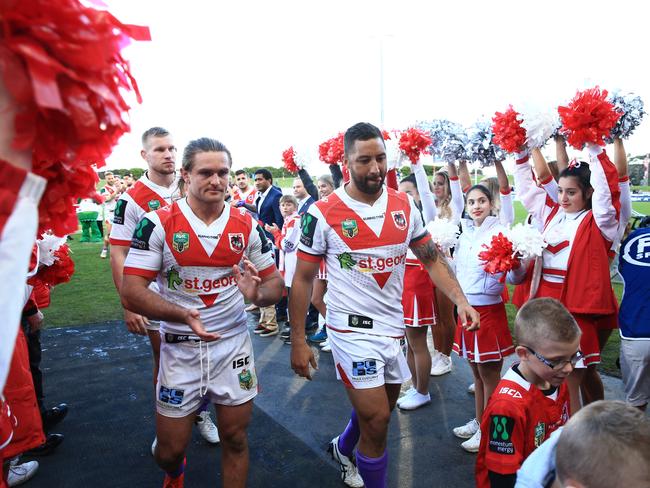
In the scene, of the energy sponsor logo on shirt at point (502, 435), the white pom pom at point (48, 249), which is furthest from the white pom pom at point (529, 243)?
the white pom pom at point (48, 249)

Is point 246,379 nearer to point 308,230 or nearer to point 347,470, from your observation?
point 308,230

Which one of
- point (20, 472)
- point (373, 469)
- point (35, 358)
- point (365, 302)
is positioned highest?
point (365, 302)

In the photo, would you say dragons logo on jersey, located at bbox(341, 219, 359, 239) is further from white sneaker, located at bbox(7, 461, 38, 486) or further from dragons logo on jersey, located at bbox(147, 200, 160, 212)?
white sneaker, located at bbox(7, 461, 38, 486)

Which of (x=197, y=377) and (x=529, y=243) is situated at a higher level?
(x=529, y=243)

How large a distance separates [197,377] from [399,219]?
5.44ft

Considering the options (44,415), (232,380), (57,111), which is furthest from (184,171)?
(44,415)

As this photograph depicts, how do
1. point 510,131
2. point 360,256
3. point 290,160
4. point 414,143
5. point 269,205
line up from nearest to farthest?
point 360,256
point 510,131
point 414,143
point 290,160
point 269,205

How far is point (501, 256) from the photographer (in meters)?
3.65

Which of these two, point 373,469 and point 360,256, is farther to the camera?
point 360,256

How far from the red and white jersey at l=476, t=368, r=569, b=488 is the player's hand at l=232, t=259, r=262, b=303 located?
1443 millimetres

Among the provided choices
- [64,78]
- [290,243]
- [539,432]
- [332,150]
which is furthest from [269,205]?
[64,78]

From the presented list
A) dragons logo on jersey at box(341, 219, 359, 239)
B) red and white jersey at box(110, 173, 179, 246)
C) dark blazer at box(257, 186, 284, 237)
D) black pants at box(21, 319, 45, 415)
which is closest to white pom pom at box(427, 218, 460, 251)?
dragons logo on jersey at box(341, 219, 359, 239)

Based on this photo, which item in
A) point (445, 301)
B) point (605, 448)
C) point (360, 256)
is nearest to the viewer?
point (605, 448)

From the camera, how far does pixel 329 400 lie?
192 inches
